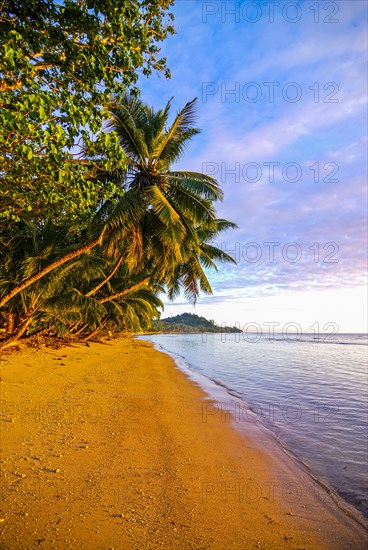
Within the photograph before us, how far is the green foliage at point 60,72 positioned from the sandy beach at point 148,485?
3985mm

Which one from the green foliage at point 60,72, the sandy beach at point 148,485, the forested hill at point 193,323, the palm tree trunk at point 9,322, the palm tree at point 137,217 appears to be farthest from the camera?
the forested hill at point 193,323

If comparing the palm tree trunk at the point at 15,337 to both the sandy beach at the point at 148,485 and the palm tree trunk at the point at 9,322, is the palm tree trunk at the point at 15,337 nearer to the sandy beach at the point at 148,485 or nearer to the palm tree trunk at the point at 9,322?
the palm tree trunk at the point at 9,322

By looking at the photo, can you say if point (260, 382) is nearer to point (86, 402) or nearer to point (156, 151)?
point (86, 402)

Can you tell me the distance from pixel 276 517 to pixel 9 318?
14682 mm

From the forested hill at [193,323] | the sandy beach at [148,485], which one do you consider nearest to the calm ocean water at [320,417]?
the sandy beach at [148,485]

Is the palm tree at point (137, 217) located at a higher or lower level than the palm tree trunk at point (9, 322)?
higher

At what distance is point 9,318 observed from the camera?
47.5 feet

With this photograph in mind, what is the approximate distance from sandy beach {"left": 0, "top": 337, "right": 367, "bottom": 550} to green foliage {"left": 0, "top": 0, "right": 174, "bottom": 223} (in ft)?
13.1

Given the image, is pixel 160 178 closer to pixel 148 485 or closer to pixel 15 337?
pixel 15 337

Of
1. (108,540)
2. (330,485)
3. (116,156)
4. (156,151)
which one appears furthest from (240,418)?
(156,151)

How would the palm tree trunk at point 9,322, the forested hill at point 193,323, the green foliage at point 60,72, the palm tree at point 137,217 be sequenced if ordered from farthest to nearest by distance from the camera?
the forested hill at point 193,323 → the palm tree trunk at point 9,322 → the palm tree at point 137,217 → the green foliage at point 60,72

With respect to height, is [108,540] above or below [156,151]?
below

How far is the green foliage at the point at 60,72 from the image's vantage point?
13.2 feet

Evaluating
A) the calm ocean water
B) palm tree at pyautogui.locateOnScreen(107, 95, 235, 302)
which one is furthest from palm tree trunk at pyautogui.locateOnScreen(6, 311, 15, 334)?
the calm ocean water
